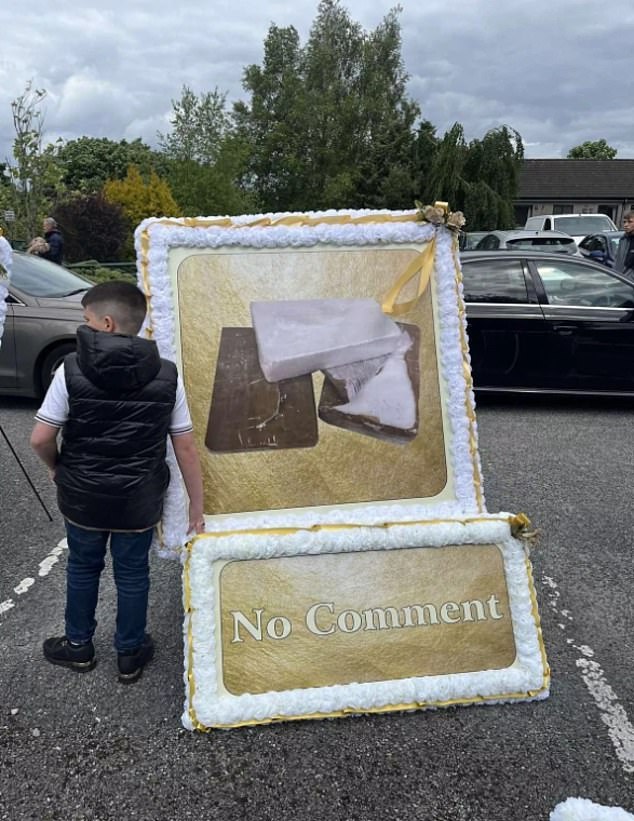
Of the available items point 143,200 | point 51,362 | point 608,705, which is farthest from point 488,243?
point 608,705

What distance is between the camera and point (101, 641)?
113 inches

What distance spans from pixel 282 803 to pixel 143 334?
1624mm

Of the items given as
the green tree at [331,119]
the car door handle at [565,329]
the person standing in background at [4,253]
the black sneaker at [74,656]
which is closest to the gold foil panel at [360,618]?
the black sneaker at [74,656]

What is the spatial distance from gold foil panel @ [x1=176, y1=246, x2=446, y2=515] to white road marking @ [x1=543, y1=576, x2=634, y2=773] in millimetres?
886

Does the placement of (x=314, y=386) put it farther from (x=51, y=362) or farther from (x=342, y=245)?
(x=51, y=362)

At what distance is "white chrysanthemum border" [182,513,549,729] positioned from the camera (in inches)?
90.4

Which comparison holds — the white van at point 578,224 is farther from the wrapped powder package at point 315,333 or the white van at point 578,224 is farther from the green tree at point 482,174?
the wrapped powder package at point 315,333

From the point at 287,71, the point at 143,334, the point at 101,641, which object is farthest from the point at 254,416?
the point at 287,71

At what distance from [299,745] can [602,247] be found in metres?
12.3

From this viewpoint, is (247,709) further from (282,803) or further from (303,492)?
(303,492)

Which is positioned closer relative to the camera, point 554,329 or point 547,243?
point 554,329

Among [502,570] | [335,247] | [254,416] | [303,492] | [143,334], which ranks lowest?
[502,570]

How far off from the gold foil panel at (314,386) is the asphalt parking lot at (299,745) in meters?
0.78

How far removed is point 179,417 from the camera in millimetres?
2398
